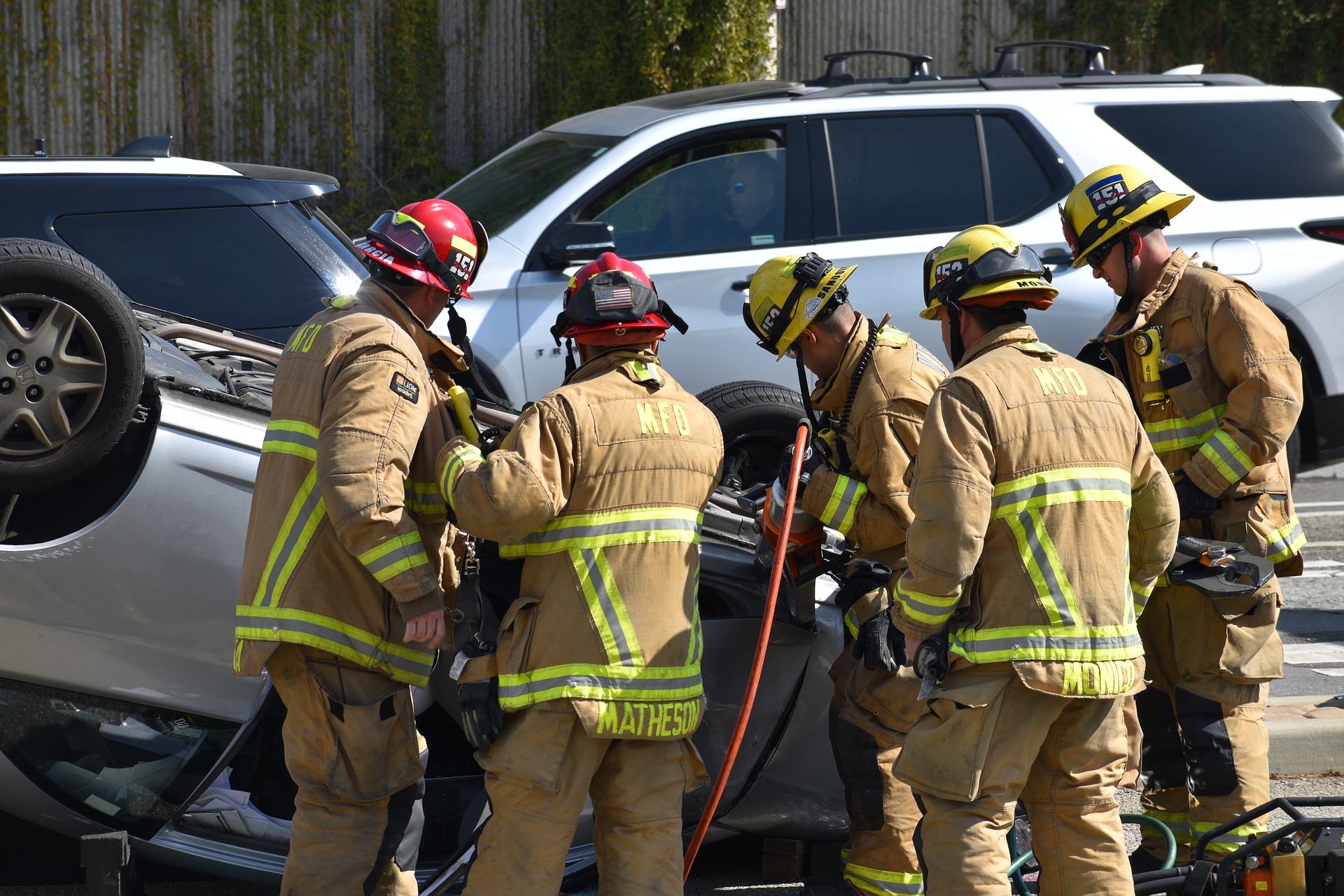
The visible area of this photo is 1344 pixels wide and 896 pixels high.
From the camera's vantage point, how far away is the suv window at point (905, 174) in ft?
19.8

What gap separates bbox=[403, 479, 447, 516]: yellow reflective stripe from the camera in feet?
10.2

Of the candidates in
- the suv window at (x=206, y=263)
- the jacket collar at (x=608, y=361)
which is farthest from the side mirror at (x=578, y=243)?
the jacket collar at (x=608, y=361)

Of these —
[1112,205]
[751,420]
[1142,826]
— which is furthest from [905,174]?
[1142,826]

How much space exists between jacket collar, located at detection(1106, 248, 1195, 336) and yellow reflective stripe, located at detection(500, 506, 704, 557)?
1.71m

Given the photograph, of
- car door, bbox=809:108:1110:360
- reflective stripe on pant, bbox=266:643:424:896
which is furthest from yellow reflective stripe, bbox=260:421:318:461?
car door, bbox=809:108:1110:360

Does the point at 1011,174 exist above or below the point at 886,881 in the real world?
above

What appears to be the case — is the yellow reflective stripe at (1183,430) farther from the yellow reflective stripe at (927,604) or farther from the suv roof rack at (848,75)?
the suv roof rack at (848,75)

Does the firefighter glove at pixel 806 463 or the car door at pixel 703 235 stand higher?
the car door at pixel 703 235

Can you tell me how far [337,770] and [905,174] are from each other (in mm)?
4206

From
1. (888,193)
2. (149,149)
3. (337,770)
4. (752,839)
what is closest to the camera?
(337,770)

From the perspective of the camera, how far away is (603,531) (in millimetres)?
2885

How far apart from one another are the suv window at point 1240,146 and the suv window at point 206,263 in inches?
154

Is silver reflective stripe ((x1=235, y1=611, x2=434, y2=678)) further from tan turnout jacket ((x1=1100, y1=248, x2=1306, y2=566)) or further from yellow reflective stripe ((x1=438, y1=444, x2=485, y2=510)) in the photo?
tan turnout jacket ((x1=1100, y1=248, x2=1306, y2=566))

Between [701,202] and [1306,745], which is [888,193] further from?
[1306,745]
